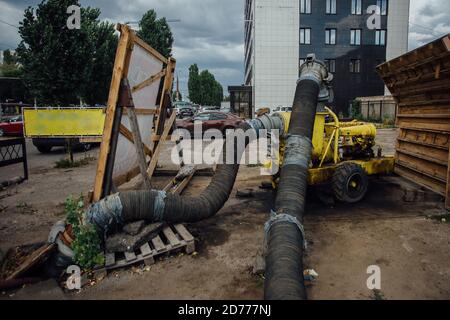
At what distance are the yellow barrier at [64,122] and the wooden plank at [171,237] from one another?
8604mm

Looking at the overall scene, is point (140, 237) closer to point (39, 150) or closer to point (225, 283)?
point (225, 283)

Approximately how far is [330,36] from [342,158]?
33.0 metres

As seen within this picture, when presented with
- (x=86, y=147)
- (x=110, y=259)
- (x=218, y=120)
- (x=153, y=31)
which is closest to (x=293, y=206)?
(x=110, y=259)

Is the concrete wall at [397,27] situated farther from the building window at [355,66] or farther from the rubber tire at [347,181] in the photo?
the rubber tire at [347,181]

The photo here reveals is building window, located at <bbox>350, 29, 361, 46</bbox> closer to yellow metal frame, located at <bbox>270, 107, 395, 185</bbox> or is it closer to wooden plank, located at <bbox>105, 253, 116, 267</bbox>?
yellow metal frame, located at <bbox>270, 107, 395, 185</bbox>

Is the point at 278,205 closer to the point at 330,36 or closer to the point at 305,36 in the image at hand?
the point at 305,36

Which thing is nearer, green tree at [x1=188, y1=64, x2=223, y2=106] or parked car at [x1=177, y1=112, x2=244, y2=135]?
parked car at [x1=177, y1=112, x2=244, y2=135]

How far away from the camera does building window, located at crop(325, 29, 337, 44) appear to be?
36.2 m

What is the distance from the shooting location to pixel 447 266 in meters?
4.29

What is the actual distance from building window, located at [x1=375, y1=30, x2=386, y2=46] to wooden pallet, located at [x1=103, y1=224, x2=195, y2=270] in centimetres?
3901

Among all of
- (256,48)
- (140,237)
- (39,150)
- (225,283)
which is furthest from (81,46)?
(256,48)

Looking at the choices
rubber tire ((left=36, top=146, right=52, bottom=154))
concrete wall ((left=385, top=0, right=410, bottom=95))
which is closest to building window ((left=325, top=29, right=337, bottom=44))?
concrete wall ((left=385, top=0, right=410, bottom=95))

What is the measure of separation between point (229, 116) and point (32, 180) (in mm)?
11759

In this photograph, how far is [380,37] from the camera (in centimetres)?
3684
